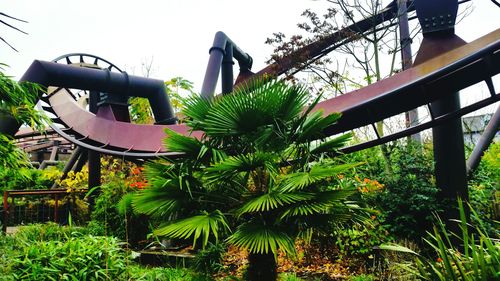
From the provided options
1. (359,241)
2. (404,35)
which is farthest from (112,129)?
(404,35)

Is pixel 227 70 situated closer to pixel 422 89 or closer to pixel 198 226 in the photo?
pixel 422 89

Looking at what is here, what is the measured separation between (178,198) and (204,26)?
1041cm

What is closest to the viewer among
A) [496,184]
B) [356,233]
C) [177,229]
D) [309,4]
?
[177,229]

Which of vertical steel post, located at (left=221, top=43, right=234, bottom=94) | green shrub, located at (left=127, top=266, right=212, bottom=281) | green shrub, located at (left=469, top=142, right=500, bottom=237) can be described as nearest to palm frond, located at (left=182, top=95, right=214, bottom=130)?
green shrub, located at (left=127, top=266, right=212, bottom=281)

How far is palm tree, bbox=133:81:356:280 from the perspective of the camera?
9.91 ft

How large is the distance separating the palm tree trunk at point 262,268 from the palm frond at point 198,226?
0.39 meters

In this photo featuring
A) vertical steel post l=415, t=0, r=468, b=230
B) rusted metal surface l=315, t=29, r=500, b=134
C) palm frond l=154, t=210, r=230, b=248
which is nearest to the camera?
palm frond l=154, t=210, r=230, b=248

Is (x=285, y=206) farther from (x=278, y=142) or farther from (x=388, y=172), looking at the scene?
(x=388, y=172)

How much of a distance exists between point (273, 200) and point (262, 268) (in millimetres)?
742

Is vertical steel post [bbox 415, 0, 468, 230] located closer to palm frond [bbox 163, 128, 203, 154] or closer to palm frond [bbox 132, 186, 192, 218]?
palm frond [bbox 163, 128, 203, 154]

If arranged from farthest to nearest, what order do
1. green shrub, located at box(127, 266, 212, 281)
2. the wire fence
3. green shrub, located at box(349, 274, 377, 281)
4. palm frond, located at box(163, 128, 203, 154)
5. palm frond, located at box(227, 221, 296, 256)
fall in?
1. the wire fence
2. green shrub, located at box(349, 274, 377, 281)
3. green shrub, located at box(127, 266, 212, 281)
4. palm frond, located at box(163, 128, 203, 154)
5. palm frond, located at box(227, 221, 296, 256)

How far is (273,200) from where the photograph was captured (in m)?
2.92

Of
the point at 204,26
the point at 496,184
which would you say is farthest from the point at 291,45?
the point at 496,184

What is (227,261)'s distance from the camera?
5.64 meters
